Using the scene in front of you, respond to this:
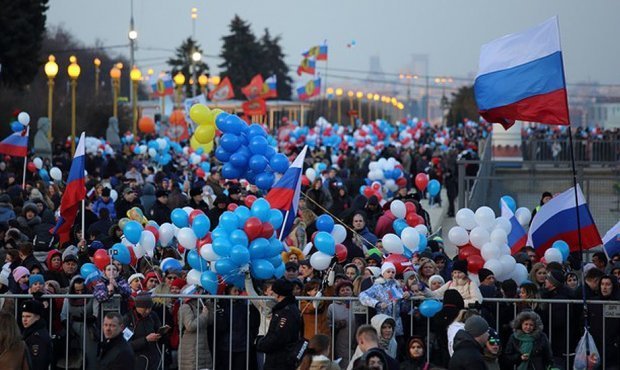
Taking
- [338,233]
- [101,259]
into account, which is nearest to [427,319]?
[101,259]

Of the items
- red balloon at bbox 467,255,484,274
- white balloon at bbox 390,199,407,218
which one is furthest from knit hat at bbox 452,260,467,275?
white balloon at bbox 390,199,407,218

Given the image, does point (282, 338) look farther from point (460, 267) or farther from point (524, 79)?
point (524, 79)

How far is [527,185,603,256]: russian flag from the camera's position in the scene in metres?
15.8

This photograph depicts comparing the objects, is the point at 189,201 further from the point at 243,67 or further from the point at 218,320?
the point at 243,67

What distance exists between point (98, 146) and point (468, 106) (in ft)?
303

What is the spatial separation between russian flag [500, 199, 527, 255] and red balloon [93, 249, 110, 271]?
481 cm

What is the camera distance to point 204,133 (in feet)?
65.8

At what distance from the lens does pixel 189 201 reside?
75.4 feet

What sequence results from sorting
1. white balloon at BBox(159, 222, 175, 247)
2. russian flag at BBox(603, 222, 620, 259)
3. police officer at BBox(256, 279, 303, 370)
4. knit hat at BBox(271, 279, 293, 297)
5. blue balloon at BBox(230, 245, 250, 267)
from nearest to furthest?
police officer at BBox(256, 279, 303, 370) → knit hat at BBox(271, 279, 293, 297) → blue balloon at BBox(230, 245, 250, 267) → white balloon at BBox(159, 222, 175, 247) → russian flag at BBox(603, 222, 620, 259)

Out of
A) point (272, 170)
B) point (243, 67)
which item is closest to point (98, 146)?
point (272, 170)

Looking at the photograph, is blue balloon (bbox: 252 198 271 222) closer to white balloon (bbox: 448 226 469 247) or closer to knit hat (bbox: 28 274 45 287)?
knit hat (bbox: 28 274 45 287)

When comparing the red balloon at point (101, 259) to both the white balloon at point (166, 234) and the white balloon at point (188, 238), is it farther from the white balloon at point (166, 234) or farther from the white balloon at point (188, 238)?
the white balloon at point (166, 234)

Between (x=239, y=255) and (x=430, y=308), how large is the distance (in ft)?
6.26

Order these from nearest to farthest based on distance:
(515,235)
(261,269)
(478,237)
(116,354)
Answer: (116,354) < (261,269) < (478,237) < (515,235)
